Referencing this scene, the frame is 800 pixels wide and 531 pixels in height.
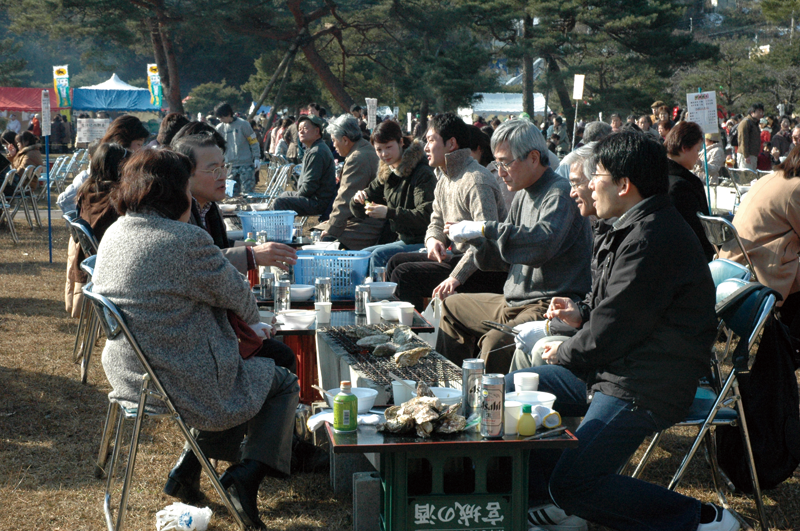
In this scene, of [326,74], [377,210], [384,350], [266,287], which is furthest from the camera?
[326,74]

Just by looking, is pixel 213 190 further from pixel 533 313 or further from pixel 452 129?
pixel 452 129

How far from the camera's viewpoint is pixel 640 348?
250 centimetres

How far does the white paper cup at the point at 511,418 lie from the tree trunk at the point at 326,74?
22.7 m

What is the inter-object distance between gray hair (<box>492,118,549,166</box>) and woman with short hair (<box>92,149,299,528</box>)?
159 cm

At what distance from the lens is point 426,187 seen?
18.2ft

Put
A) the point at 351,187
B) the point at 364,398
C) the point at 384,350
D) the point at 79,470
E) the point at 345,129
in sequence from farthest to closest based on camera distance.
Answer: the point at 345,129, the point at 351,187, the point at 79,470, the point at 384,350, the point at 364,398

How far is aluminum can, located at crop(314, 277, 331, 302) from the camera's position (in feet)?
12.8

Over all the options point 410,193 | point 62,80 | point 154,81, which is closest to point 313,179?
point 410,193

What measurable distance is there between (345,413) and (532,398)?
64 centimetres

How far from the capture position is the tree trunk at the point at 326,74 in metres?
24.1

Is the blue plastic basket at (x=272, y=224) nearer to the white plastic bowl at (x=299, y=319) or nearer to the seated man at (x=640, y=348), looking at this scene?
the white plastic bowl at (x=299, y=319)

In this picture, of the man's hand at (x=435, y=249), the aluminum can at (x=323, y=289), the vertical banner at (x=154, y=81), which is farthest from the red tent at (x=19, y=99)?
the aluminum can at (x=323, y=289)

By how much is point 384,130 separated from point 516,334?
2.68 meters

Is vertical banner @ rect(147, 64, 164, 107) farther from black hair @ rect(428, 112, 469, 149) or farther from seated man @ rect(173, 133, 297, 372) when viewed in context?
seated man @ rect(173, 133, 297, 372)
